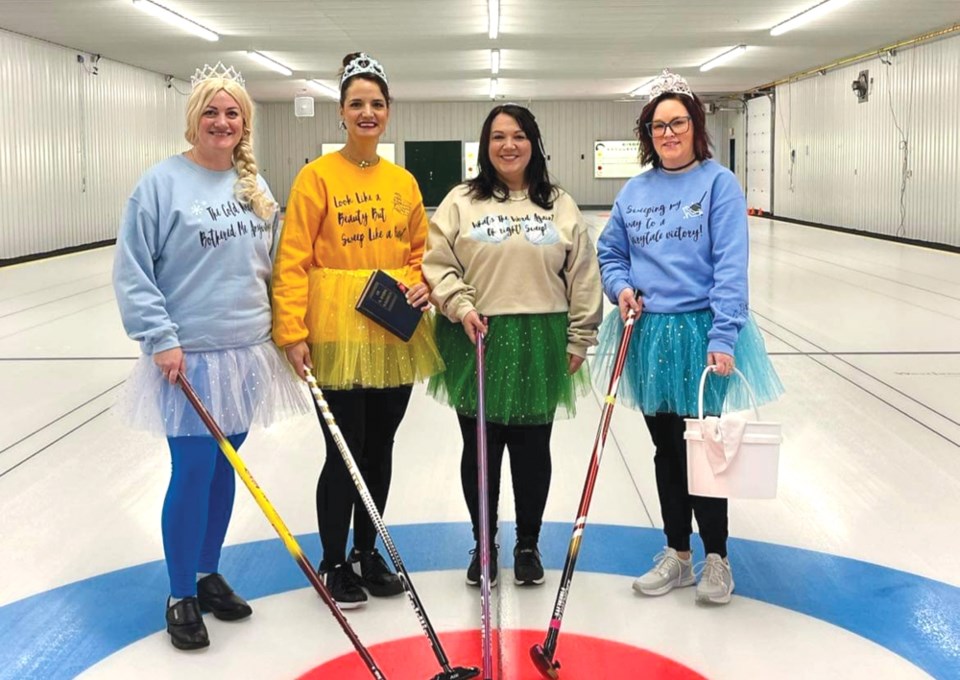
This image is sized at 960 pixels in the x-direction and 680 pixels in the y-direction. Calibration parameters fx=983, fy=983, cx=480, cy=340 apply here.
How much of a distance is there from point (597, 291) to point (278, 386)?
0.94 m

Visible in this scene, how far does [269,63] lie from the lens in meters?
18.3

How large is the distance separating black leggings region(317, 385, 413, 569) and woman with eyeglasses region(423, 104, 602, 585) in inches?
8.2

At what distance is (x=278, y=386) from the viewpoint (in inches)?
108

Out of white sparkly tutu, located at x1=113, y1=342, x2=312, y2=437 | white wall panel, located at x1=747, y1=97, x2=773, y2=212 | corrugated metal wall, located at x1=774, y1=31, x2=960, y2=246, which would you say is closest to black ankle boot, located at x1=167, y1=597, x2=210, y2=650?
white sparkly tutu, located at x1=113, y1=342, x2=312, y2=437

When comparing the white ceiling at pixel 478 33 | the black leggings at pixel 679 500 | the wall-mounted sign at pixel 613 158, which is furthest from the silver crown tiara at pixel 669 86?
the wall-mounted sign at pixel 613 158

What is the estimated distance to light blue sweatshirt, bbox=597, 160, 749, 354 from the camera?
106 inches

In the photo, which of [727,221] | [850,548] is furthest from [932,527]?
[727,221]

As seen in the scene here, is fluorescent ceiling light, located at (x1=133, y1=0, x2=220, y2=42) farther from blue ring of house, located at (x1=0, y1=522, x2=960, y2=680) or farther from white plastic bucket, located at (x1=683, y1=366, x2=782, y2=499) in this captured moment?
white plastic bucket, located at (x1=683, y1=366, x2=782, y2=499)

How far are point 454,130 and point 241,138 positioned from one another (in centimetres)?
2612

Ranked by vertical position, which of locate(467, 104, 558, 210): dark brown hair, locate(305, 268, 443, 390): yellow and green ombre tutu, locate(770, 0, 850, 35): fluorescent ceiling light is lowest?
locate(305, 268, 443, 390): yellow and green ombre tutu

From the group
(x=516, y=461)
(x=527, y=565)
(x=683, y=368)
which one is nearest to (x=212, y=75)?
(x=516, y=461)

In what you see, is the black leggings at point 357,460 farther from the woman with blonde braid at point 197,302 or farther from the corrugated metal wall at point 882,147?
the corrugated metal wall at point 882,147

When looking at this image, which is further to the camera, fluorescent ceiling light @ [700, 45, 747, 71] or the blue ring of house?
fluorescent ceiling light @ [700, 45, 747, 71]

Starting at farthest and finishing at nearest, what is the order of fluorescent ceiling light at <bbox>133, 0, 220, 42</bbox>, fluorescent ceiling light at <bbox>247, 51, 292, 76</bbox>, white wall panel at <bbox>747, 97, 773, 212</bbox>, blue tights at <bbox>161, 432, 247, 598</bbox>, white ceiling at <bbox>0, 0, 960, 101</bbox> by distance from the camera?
white wall panel at <bbox>747, 97, 773, 212</bbox>
fluorescent ceiling light at <bbox>247, 51, 292, 76</bbox>
white ceiling at <bbox>0, 0, 960, 101</bbox>
fluorescent ceiling light at <bbox>133, 0, 220, 42</bbox>
blue tights at <bbox>161, 432, 247, 598</bbox>
